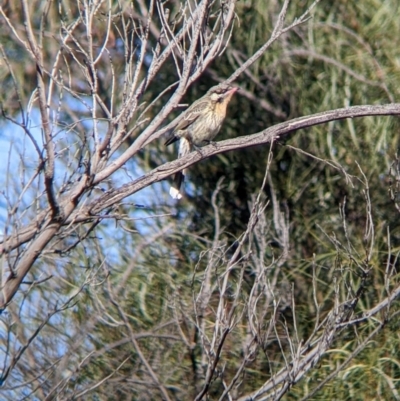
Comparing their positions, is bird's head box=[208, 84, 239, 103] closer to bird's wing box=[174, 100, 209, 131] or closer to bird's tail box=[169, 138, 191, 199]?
bird's wing box=[174, 100, 209, 131]

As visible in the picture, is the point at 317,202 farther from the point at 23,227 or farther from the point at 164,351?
the point at 23,227

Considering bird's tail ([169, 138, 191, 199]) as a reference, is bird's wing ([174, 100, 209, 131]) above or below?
above

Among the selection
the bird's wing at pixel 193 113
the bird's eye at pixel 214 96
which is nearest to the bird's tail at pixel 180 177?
the bird's wing at pixel 193 113

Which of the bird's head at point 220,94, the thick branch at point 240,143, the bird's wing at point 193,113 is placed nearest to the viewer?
the thick branch at point 240,143

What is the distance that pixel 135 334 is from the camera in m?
4.80

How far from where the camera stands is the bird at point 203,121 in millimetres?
4520

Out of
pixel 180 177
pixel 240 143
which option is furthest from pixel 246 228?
pixel 240 143

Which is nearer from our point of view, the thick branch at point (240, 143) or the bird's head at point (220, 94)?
the thick branch at point (240, 143)

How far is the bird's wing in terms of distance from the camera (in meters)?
4.50

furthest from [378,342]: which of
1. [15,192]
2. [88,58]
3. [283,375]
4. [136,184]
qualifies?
[88,58]

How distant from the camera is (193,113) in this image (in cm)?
461

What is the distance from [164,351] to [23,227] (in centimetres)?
211

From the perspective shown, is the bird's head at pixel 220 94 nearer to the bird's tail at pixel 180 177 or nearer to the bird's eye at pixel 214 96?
the bird's eye at pixel 214 96

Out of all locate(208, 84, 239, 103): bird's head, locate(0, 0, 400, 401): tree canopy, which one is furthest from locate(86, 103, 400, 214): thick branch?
locate(208, 84, 239, 103): bird's head
